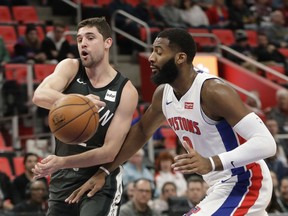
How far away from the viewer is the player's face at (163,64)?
5.28 meters

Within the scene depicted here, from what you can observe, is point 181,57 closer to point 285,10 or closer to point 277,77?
point 277,77

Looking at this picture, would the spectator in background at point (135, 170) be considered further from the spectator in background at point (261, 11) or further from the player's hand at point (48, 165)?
the spectator in background at point (261, 11)

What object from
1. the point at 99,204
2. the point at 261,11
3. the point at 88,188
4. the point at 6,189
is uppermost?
the point at 88,188

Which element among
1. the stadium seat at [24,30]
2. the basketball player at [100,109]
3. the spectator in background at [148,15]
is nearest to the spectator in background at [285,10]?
the spectator in background at [148,15]

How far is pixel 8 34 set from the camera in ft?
45.2

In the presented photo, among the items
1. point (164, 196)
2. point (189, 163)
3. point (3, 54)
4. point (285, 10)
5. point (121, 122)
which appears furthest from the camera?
point (285, 10)

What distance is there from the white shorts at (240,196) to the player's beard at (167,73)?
79 centimetres

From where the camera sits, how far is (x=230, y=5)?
18.8 meters

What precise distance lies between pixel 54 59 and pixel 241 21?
6627mm

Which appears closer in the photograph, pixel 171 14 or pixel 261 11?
pixel 171 14

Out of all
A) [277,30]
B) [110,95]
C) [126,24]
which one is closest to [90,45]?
[110,95]

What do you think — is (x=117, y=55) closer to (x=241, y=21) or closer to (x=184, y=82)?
(x=241, y=21)

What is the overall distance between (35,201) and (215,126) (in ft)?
13.7

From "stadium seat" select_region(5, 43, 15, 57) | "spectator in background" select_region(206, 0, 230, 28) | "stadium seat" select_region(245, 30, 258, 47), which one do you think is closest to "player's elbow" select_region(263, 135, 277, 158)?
"stadium seat" select_region(5, 43, 15, 57)
